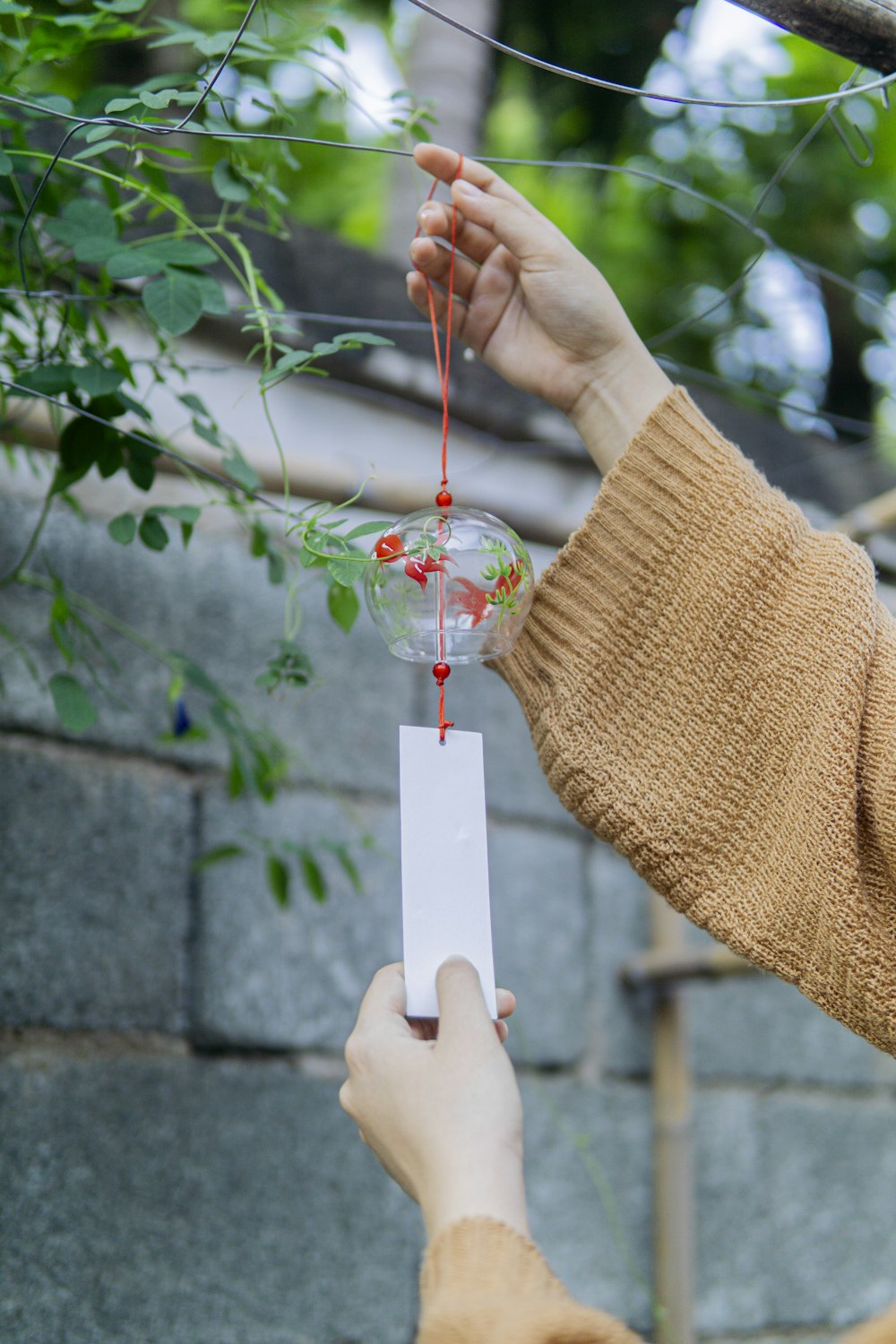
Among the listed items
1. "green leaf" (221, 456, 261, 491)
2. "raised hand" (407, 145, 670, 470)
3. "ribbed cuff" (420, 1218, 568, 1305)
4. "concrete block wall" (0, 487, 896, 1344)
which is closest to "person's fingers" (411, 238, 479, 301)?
"raised hand" (407, 145, 670, 470)

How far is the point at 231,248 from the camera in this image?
4.60 ft

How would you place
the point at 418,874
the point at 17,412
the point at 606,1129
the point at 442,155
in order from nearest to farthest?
the point at 418,874 < the point at 442,155 < the point at 17,412 < the point at 606,1129

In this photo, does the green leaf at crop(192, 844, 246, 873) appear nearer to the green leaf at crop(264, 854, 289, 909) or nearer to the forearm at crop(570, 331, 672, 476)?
the green leaf at crop(264, 854, 289, 909)

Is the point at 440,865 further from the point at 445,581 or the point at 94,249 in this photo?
the point at 94,249

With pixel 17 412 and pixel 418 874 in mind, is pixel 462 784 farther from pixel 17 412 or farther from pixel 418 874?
pixel 17 412

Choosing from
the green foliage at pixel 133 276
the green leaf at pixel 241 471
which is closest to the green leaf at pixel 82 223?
the green foliage at pixel 133 276

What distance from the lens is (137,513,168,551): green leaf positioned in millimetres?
978

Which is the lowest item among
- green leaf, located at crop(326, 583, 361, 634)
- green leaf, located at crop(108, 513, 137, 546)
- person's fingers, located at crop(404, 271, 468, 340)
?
green leaf, located at crop(326, 583, 361, 634)

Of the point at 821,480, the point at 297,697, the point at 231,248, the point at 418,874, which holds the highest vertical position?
the point at 821,480

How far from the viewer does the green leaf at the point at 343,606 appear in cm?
93

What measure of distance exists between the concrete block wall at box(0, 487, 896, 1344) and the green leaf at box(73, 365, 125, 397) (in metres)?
0.41

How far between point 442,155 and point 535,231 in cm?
9

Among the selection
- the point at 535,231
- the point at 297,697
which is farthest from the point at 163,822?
the point at 535,231

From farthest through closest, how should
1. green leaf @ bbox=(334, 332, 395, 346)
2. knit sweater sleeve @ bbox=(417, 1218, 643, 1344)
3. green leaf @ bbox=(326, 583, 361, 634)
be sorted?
green leaf @ bbox=(326, 583, 361, 634) < green leaf @ bbox=(334, 332, 395, 346) < knit sweater sleeve @ bbox=(417, 1218, 643, 1344)
